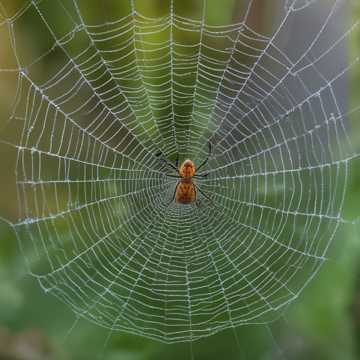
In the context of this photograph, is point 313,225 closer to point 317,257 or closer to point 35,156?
point 317,257

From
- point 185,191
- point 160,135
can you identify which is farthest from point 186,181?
point 160,135

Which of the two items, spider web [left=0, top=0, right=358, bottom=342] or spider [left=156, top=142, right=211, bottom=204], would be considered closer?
spider web [left=0, top=0, right=358, bottom=342]

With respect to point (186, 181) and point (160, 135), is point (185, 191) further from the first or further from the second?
point (160, 135)

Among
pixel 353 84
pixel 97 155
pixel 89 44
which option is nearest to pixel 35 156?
pixel 97 155

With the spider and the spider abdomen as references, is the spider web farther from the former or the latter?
the spider abdomen

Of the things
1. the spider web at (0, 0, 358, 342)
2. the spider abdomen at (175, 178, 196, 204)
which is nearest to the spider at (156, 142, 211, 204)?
the spider abdomen at (175, 178, 196, 204)

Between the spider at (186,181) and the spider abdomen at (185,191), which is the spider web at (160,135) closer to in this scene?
the spider at (186,181)

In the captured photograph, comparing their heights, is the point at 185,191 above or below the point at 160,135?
below
